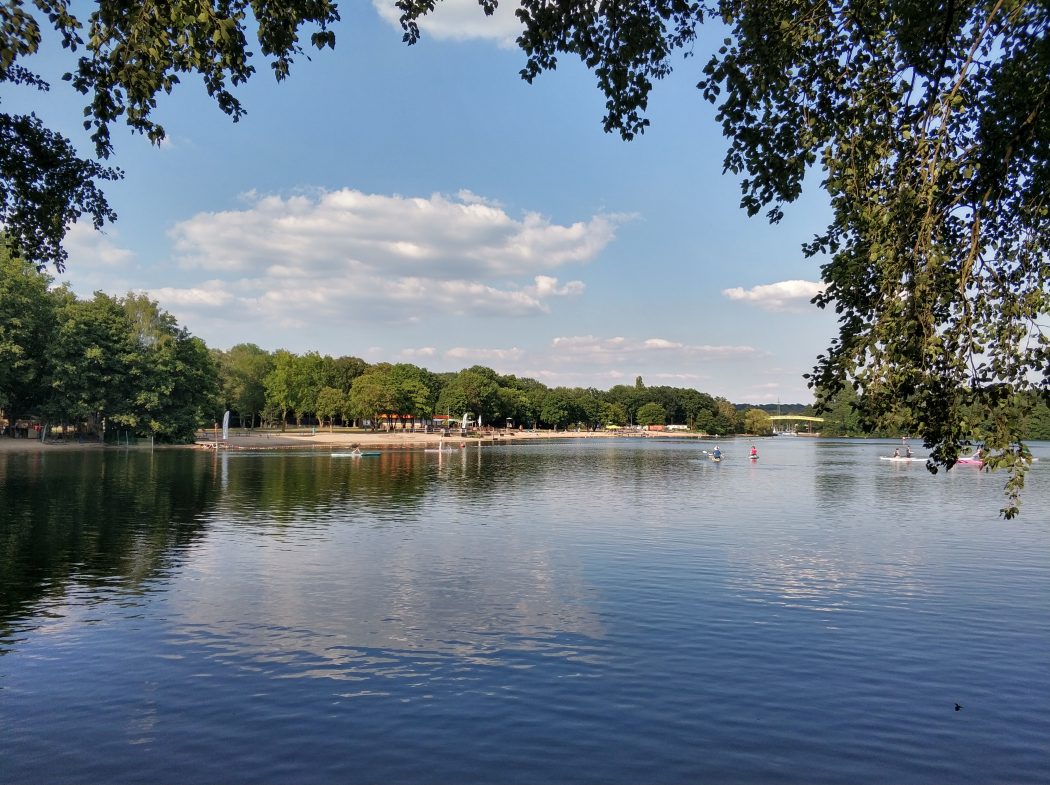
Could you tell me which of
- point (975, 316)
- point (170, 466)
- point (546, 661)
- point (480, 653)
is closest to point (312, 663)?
point (480, 653)

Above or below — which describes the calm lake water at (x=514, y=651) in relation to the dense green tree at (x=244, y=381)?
below

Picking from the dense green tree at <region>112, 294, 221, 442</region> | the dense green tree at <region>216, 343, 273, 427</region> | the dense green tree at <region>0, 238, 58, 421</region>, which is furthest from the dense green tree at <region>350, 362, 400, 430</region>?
the dense green tree at <region>0, 238, 58, 421</region>

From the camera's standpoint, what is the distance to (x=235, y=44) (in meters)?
8.18

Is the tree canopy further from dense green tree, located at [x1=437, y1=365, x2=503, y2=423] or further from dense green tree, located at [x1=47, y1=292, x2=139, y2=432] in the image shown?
dense green tree, located at [x1=437, y1=365, x2=503, y2=423]

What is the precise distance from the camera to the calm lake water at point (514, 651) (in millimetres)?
9359

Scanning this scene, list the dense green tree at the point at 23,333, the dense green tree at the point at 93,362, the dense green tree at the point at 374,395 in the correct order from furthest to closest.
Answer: the dense green tree at the point at 374,395 → the dense green tree at the point at 93,362 → the dense green tree at the point at 23,333

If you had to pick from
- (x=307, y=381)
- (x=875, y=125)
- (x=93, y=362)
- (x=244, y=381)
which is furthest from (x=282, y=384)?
(x=875, y=125)

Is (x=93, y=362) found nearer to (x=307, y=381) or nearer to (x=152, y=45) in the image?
(x=307, y=381)

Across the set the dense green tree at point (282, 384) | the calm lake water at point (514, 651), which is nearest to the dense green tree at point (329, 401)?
the dense green tree at point (282, 384)

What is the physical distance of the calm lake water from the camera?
936 cm

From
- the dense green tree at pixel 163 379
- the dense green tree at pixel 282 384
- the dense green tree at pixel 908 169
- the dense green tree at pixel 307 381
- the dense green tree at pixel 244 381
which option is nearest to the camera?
the dense green tree at pixel 908 169

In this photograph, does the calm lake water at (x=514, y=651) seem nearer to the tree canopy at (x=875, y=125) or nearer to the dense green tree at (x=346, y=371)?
→ the tree canopy at (x=875, y=125)

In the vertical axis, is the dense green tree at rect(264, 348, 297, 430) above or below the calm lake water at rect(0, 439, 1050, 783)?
above

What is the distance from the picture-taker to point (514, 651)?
1345 centimetres
